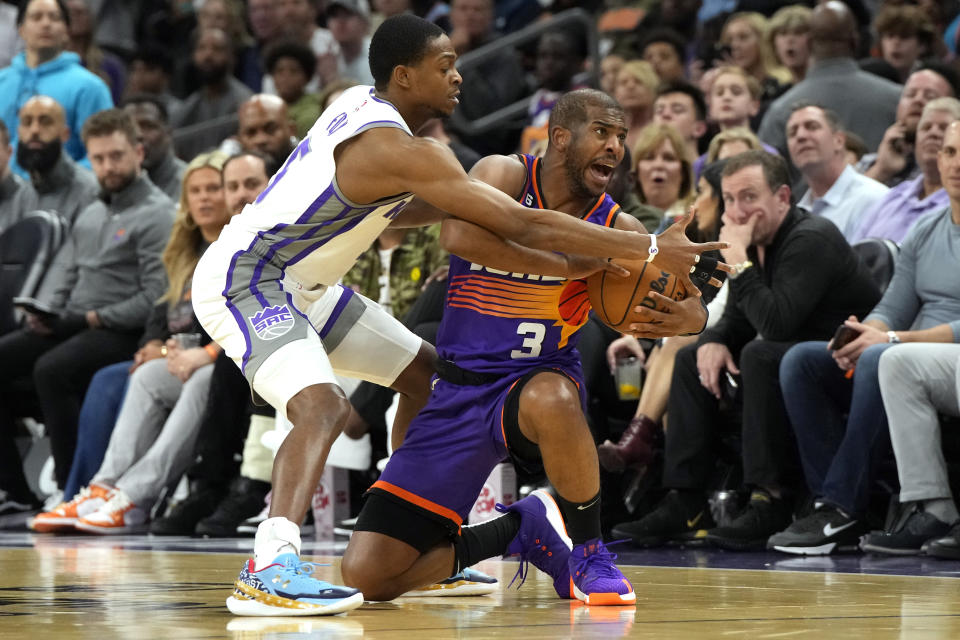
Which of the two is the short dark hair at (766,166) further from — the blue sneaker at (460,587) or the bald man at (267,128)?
the bald man at (267,128)

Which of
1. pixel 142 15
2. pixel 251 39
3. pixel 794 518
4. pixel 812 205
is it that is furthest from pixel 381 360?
pixel 142 15

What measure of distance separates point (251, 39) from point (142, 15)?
1.84 metres

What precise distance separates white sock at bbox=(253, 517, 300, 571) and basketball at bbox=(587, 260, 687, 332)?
1115mm

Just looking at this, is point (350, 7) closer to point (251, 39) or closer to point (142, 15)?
point (251, 39)

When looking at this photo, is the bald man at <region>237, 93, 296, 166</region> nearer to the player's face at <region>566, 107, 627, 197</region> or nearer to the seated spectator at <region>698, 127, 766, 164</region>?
the seated spectator at <region>698, 127, 766, 164</region>

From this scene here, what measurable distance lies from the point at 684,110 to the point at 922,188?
180 cm

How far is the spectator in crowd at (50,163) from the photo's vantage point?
8.89 metres

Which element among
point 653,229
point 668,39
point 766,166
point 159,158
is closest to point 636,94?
point 668,39

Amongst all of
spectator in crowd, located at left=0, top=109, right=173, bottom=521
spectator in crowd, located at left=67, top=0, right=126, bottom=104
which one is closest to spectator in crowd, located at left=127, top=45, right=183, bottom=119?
spectator in crowd, located at left=67, top=0, right=126, bottom=104

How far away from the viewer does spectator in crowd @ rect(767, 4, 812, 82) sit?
905 centimetres

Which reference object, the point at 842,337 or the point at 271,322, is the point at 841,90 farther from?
the point at 271,322

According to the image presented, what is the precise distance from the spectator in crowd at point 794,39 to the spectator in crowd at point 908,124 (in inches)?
64.2

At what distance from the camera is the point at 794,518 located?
580 cm

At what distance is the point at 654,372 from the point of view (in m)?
6.00
